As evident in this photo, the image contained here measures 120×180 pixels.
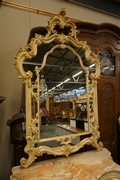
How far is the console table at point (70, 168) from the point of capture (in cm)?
90

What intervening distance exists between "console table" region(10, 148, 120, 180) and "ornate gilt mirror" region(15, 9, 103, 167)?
0.07m

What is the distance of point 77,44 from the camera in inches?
49.8

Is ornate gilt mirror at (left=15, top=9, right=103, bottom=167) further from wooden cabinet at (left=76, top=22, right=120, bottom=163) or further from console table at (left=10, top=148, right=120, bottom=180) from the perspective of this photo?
wooden cabinet at (left=76, top=22, right=120, bottom=163)

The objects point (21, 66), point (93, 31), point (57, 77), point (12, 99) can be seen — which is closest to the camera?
point (21, 66)

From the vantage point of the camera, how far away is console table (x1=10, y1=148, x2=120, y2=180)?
899 millimetres

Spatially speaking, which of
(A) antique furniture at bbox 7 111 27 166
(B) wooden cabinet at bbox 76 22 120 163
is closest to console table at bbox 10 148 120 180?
(A) antique furniture at bbox 7 111 27 166

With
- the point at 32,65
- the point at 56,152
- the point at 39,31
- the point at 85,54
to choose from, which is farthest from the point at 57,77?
the point at 56,152

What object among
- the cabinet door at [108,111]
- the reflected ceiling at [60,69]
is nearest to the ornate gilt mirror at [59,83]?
the reflected ceiling at [60,69]

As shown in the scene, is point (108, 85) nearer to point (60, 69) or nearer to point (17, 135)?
point (60, 69)

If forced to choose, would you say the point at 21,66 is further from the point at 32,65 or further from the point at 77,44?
the point at 77,44

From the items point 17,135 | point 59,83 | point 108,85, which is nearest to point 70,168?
point 17,135

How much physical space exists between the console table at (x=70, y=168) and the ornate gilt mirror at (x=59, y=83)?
65 millimetres

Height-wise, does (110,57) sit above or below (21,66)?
above

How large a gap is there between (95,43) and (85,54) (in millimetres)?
310
